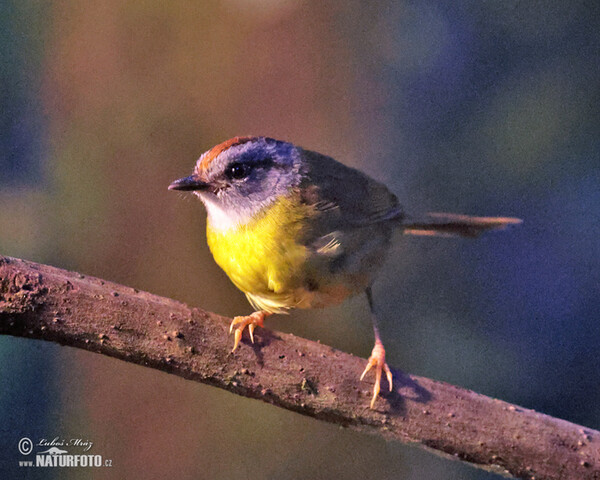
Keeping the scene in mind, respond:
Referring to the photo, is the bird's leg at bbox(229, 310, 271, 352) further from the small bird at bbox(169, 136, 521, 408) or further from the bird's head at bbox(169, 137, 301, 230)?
the bird's head at bbox(169, 137, 301, 230)

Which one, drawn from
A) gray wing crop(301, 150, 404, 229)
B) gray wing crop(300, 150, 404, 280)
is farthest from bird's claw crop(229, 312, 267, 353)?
gray wing crop(301, 150, 404, 229)

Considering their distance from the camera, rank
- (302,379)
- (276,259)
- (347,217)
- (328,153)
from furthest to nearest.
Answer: (328,153) < (347,217) < (276,259) < (302,379)

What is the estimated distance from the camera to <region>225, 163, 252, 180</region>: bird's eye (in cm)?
179

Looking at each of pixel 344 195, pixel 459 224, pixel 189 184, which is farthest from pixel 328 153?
pixel 189 184

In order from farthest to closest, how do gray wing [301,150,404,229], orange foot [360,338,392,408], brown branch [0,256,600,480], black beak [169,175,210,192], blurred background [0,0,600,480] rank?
blurred background [0,0,600,480] → gray wing [301,150,404,229] → black beak [169,175,210,192] → orange foot [360,338,392,408] → brown branch [0,256,600,480]

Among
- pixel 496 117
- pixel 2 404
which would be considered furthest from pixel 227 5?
pixel 2 404

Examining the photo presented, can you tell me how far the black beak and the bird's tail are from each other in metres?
0.86

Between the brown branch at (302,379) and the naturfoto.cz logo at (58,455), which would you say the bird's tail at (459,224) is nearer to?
the brown branch at (302,379)

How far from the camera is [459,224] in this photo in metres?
2.20

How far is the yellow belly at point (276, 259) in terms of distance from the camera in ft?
5.54

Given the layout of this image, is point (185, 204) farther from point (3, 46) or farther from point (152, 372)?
point (3, 46)

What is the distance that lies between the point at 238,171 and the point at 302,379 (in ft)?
2.32

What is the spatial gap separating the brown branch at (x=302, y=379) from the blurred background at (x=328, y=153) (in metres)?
0.51

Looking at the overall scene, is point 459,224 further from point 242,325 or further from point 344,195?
point 242,325
